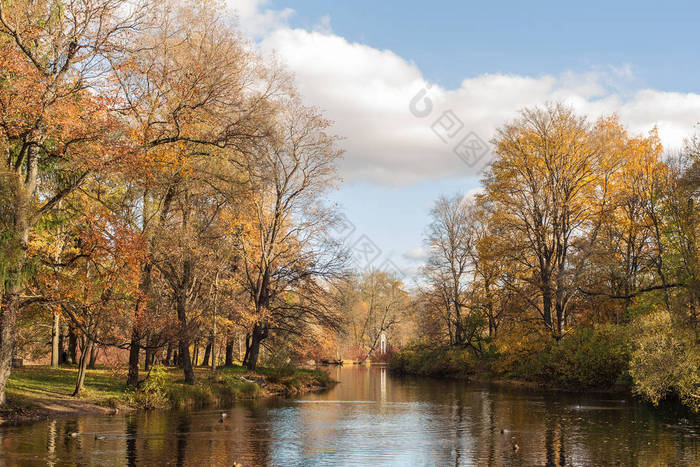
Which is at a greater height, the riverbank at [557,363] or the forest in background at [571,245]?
the forest in background at [571,245]

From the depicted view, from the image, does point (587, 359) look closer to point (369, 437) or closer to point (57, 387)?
point (369, 437)

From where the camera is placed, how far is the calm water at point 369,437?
49.0 feet

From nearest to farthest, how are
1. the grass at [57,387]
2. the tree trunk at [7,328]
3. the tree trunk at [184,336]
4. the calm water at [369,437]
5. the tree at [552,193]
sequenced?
the calm water at [369,437], the tree trunk at [7,328], the grass at [57,387], the tree trunk at [184,336], the tree at [552,193]

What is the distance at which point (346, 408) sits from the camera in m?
27.7

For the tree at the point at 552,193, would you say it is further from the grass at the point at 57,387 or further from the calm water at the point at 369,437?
the grass at the point at 57,387

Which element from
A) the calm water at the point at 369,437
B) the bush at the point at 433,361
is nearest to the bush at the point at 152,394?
the calm water at the point at 369,437

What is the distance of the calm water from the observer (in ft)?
49.0

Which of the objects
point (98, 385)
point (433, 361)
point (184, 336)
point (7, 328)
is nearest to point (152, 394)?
point (184, 336)

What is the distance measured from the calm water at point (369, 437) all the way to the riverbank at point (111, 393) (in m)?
1.28

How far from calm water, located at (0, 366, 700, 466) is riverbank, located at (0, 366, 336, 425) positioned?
128 cm

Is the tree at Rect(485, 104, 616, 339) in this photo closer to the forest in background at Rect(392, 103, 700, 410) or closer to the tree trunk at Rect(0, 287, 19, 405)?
the forest in background at Rect(392, 103, 700, 410)

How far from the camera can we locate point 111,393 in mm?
24875

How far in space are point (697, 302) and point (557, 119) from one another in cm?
1915

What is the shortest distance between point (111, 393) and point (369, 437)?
38.9 ft
